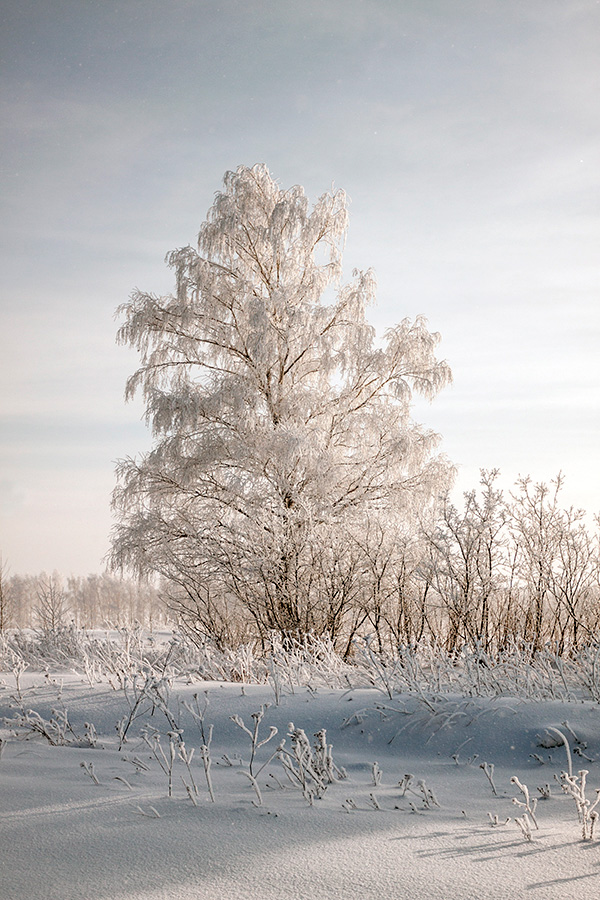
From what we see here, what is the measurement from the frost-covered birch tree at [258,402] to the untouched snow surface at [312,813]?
18.7 ft

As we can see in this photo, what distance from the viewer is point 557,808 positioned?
8.72ft

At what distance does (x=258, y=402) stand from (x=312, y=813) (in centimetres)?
904

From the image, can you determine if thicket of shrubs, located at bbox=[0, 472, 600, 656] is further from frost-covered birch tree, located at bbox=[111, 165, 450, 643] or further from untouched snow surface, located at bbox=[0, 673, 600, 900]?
untouched snow surface, located at bbox=[0, 673, 600, 900]

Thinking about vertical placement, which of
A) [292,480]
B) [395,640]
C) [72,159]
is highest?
[72,159]

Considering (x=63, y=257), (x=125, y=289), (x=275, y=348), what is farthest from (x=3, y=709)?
(x=125, y=289)

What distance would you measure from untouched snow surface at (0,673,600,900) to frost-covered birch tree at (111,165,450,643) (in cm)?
570

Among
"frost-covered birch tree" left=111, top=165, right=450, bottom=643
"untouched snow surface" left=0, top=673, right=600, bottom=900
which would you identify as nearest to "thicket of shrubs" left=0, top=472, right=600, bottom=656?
"frost-covered birch tree" left=111, top=165, right=450, bottom=643

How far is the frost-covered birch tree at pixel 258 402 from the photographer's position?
1043cm

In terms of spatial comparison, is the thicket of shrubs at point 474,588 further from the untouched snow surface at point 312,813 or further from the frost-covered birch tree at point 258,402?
the untouched snow surface at point 312,813

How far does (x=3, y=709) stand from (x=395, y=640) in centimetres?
489

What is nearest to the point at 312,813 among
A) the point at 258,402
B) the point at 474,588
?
the point at 474,588

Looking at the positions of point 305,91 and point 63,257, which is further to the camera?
point 63,257

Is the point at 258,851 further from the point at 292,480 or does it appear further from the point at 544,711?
the point at 292,480

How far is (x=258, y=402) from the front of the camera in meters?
11.2
